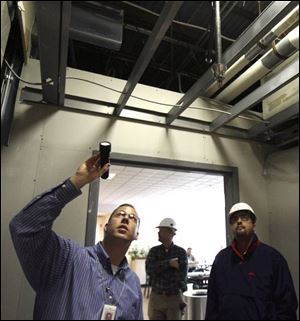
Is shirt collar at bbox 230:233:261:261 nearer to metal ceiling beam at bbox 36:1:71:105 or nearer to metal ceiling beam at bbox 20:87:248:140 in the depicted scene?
metal ceiling beam at bbox 20:87:248:140

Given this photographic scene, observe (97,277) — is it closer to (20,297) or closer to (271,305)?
(20,297)

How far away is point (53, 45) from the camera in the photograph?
2.24ft

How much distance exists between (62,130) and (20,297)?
448 millimetres

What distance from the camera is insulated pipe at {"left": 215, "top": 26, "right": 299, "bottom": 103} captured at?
0.87 m

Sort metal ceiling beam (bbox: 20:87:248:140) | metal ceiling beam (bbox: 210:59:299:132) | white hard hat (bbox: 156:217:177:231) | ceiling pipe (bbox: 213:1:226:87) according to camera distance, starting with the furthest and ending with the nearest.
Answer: metal ceiling beam (bbox: 210:59:299:132) → white hard hat (bbox: 156:217:177:231) → metal ceiling beam (bbox: 20:87:248:140) → ceiling pipe (bbox: 213:1:226:87)

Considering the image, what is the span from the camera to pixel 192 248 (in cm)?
90

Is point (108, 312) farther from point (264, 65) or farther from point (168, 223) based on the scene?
point (264, 65)

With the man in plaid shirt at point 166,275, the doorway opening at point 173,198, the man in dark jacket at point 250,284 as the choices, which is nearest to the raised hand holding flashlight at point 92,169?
the doorway opening at point 173,198

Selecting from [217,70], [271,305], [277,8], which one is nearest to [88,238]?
[271,305]

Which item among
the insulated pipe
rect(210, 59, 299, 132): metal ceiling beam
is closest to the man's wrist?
rect(210, 59, 299, 132): metal ceiling beam

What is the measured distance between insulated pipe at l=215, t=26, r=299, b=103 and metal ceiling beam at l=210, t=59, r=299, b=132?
49 millimetres

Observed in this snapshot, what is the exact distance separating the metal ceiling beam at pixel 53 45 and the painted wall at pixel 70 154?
0.04 m

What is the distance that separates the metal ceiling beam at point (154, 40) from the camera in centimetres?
62

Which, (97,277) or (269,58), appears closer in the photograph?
(97,277)
